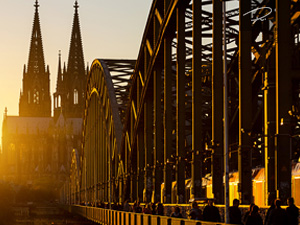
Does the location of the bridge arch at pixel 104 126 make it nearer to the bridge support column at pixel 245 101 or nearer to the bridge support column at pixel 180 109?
the bridge support column at pixel 180 109

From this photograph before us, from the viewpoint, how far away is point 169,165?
4241 cm

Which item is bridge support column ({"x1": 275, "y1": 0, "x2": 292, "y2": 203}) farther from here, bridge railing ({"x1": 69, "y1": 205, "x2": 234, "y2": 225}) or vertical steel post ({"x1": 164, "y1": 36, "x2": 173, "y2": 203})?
vertical steel post ({"x1": 164, "y1": 36, "x2": 173, "y2": 203})

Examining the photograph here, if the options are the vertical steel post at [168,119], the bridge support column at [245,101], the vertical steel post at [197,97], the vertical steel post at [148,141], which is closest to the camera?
the bridge support column at [245,101]

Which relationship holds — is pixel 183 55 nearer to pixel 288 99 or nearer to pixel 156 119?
pixel 156 119

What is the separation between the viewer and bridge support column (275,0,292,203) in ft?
75.7

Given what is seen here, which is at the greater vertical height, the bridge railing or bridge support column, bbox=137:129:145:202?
bridge support column, bbox=137:129:145:202

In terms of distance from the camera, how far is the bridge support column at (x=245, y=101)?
86.5 feet

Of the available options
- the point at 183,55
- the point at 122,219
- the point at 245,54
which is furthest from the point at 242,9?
the point at 122,219

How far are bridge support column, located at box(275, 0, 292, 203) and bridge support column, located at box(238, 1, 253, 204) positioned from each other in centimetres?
287

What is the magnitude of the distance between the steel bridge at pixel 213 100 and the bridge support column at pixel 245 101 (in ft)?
0.09

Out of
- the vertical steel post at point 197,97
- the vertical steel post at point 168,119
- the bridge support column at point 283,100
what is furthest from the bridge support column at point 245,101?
the vertical steel post at point 168,119

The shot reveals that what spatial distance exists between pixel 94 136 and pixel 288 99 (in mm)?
70985

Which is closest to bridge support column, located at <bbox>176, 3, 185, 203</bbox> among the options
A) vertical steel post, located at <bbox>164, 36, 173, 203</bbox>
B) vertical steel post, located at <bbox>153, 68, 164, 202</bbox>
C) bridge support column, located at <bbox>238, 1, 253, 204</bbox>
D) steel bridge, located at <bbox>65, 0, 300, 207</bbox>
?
steel bridge, located at <bbox>65, 0, 300, 207</bbox>

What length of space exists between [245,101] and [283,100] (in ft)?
11.6
